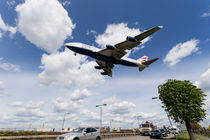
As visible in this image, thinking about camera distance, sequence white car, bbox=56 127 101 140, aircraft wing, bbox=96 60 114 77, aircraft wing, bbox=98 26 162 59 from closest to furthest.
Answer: white car, bbox=56 127 101 140
aircraft wing, bbox=98 26 162 59
aircraft wing, bbox=96 60 114 77

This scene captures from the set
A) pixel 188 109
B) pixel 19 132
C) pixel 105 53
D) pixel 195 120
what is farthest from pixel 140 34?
pixel 19 132

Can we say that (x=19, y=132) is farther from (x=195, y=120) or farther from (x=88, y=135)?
(x=195, y=120)

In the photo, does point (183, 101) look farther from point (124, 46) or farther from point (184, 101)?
point (124, 46)

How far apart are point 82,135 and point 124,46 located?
15801mm

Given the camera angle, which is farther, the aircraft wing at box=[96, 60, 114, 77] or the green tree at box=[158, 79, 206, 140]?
the aircraft wing at box=[96, 60, 114, 77]

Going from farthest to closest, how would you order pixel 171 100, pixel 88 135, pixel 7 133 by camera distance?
1. pixel 171 100
2. pixel 7 133
3. pixel 88 135

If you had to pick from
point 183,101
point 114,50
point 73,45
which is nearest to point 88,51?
point 73,45

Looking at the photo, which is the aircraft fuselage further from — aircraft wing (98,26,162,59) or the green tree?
the green tree

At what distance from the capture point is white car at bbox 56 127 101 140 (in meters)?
9.44

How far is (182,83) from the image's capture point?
82.5ft

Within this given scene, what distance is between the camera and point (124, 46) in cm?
2162

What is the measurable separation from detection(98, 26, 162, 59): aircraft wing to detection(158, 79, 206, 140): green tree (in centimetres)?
1225

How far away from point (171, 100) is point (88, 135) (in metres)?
19.5

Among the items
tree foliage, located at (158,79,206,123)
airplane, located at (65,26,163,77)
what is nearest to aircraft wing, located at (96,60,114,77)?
airplane, located at (65,26,163,77)
